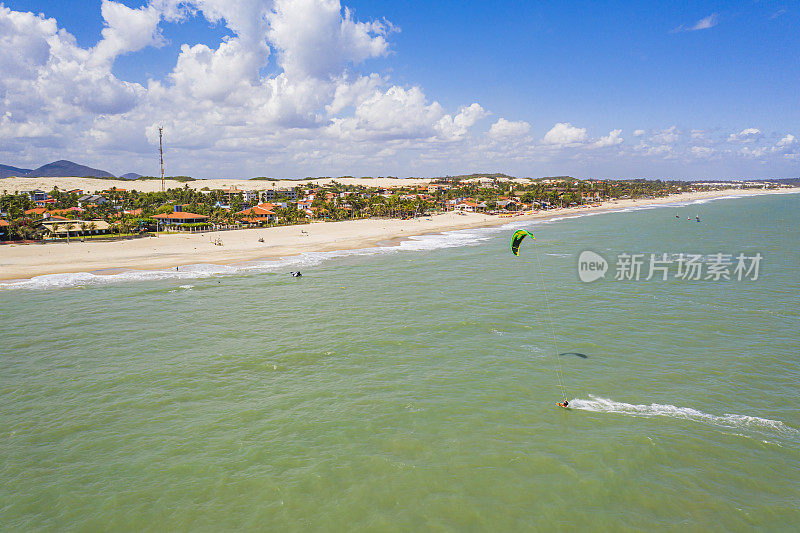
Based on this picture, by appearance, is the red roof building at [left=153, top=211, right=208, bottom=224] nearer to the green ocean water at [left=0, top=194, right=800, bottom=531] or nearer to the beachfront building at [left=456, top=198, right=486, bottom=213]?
the green ocean water at [left=0, top=194, right=800, bottom=531]

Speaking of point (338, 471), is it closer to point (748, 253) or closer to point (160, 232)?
point (748, 253)

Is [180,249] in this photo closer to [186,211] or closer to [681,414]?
[186,211]

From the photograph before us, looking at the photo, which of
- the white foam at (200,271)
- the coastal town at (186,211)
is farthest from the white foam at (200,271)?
the coastal town at (186,211)

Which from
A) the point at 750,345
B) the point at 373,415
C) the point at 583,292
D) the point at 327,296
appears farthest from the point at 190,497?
the point at 583,292

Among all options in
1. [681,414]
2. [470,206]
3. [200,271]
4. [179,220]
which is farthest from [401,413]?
[470,206]

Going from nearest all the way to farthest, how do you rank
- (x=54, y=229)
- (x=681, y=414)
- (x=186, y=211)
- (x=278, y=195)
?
(x=681, y=414) → (x=54, y=229) → (x=186, y=211) → (x=278, y=195)

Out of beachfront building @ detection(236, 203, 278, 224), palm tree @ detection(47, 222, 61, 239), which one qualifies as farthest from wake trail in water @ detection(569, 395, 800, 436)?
beachfront building @ detection(236, 203, 278, 224)
